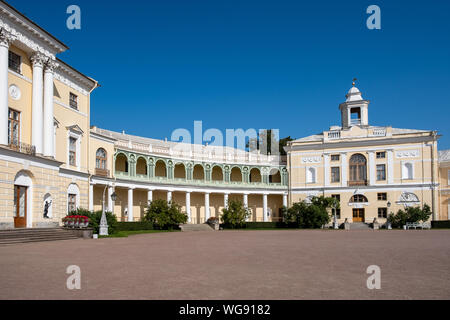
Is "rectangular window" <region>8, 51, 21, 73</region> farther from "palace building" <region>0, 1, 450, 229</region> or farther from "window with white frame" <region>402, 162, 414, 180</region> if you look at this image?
"window with white frame" <region>402, 162, 414, 180</region>

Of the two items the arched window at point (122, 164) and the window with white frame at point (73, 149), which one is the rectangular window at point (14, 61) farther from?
the arched window at point (122, 164)

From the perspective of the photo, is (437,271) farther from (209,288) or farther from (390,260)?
(209,288)

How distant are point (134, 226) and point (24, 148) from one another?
16221mm

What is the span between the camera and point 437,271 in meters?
10.1

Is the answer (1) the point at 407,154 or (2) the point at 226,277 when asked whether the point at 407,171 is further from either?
(2) the point at 226,277

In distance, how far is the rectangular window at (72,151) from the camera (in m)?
34.0

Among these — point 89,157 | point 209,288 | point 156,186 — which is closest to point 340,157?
point 156,186

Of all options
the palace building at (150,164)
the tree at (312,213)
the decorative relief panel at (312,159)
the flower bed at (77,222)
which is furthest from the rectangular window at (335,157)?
the flower bed at (77,222)

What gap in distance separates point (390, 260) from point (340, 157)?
1778 inches

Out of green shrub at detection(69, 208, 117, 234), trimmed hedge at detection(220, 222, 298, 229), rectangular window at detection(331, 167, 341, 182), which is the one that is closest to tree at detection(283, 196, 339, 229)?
trimmed hedge at detection(220, 222, 298, 229)

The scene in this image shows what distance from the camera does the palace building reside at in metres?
25.5

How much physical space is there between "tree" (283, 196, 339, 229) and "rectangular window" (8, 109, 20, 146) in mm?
32983
